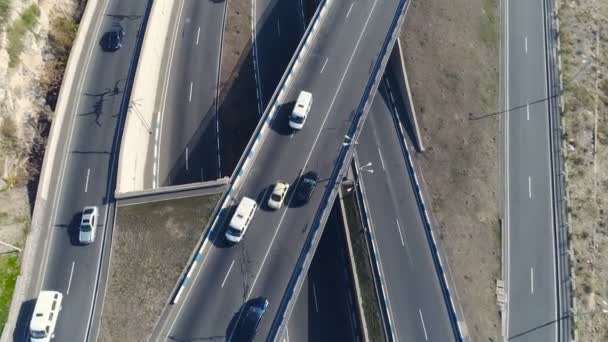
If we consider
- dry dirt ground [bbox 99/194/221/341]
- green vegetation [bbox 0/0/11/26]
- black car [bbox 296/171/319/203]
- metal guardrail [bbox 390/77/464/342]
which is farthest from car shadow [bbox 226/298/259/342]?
green vegetation [bbox 0/0/11/26]

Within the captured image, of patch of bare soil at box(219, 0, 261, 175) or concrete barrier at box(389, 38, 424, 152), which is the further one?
patch of bare soil at box(219, 0, 261, 175)

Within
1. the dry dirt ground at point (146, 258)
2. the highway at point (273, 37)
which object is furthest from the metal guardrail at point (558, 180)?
the dry dirt ground at point (146, 258)

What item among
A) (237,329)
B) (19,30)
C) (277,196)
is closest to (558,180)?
(277,196)

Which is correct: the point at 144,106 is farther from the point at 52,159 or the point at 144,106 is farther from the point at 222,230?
the point at 222,230

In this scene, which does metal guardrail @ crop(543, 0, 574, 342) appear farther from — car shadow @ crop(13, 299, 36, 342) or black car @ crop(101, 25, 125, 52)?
black car @ crop(101, 25, 125, 52)

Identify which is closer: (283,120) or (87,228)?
(87,228)

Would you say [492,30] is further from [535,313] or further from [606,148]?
[535,313]

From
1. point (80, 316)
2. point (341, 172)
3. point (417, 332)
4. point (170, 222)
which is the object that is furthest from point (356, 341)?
point (80, 316)
